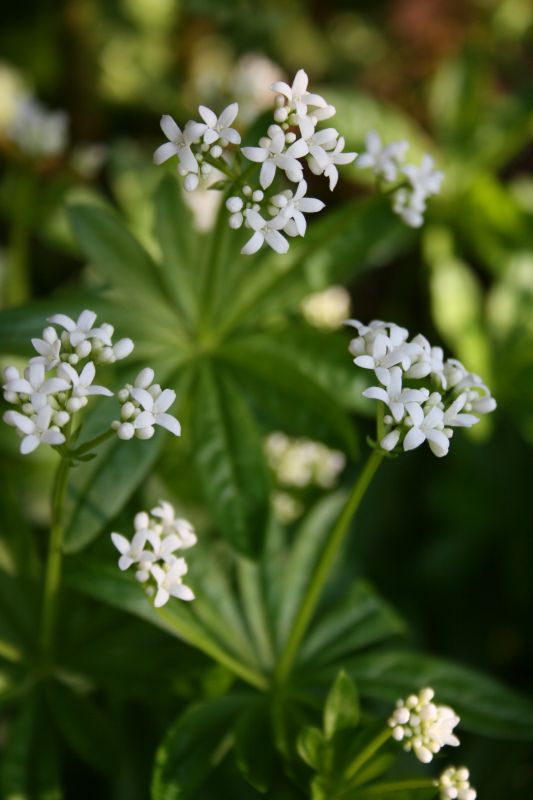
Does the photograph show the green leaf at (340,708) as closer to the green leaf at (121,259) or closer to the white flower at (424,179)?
the green leaf at (121,259)

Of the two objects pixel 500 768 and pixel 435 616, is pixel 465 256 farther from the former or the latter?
pixel 500 768

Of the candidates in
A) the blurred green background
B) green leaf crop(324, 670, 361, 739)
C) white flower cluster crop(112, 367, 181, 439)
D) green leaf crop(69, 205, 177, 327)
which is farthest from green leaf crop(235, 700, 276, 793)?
green leaf crop(69, 205, 177, 327)

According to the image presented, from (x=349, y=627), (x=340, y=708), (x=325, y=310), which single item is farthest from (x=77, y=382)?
(x=325, y=310)

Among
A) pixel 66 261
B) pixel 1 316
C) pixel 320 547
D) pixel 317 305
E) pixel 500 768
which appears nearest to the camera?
pixel 1 316

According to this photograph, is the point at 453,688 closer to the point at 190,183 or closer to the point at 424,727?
the point at 424,727

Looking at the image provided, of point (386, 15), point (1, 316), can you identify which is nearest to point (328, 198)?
point (386, 15)

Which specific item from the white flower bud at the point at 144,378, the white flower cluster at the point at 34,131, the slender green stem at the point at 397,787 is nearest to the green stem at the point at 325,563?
the slender green stem at the point at 397,787
